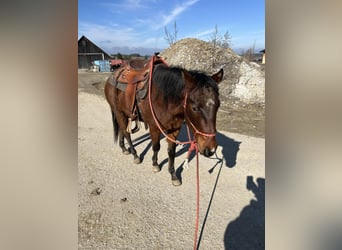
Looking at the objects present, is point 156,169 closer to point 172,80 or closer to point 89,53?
point 172,80

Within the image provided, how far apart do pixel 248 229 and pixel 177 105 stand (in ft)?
6.11

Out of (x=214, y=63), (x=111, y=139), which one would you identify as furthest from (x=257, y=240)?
(x=214, y=63)

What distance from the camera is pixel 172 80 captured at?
348 cm

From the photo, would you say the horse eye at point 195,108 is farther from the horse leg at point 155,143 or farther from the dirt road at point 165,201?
the dirt road at point 165,201

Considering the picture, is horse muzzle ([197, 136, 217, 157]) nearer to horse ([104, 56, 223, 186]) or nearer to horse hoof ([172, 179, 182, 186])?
horse ([104, 56, 223, 186])

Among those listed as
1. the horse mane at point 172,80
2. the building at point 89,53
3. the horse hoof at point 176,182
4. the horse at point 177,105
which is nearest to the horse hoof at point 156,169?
the horse at point 177,105

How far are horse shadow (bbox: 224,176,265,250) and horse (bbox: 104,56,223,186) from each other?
98 centimetres

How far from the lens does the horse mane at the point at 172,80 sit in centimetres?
299
